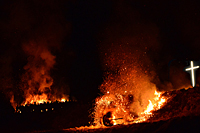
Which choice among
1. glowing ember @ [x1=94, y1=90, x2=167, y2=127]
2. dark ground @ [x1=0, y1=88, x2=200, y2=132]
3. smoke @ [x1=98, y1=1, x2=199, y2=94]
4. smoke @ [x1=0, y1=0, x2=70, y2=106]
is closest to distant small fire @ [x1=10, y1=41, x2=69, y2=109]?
smoke @ [x1=0, y1=0, x2=70, y2=106]

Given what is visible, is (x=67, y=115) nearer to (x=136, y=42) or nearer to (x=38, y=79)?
(x=38, y=79)

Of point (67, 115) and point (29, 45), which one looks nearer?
point (67, 115)

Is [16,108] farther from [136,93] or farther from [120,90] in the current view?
[136,93]

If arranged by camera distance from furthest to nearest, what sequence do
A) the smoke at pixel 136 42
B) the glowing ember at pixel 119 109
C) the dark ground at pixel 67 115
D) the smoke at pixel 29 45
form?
the smoke at pixel 136 42 < the smoke at pixel 29 45 < the glowing ember at pixel 119 109 < the dark ground at pixel 67 115

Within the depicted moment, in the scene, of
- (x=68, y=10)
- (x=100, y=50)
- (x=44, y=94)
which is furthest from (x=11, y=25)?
(x=100, y=50)

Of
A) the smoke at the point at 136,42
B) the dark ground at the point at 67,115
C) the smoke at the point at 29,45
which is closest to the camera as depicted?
the dark ground at the point at 67,115

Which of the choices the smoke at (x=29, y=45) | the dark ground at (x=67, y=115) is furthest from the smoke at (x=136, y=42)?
the smoke at (x=29, y=45)

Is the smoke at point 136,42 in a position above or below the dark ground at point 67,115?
above

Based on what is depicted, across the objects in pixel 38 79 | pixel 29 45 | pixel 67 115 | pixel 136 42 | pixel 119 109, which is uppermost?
pixel 136 42

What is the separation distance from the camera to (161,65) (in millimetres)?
9805

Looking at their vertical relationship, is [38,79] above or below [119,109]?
Result: above

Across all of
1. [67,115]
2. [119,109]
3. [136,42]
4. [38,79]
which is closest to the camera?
[67,115]

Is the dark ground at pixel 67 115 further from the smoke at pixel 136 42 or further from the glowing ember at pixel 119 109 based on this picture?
the smoke at pixel 136 42

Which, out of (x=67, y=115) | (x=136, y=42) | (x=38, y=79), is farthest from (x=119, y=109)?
(x=38, y=79)
